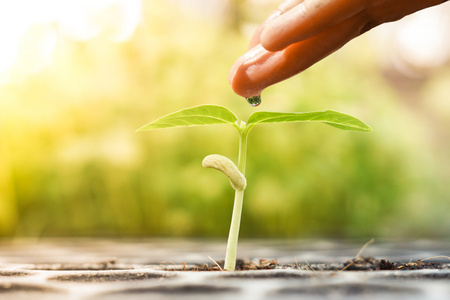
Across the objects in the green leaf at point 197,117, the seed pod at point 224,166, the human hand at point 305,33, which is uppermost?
the human hand at point 305,33

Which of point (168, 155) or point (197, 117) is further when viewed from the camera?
point (168, 155)

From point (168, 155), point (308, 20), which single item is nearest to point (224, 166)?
point (308, 20)

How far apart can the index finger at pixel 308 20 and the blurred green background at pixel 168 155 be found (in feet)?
2.45

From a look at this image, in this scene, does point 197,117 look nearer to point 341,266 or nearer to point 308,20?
point 308,20

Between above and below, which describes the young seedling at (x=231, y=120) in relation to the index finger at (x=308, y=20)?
below

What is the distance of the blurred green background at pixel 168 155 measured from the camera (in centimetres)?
113

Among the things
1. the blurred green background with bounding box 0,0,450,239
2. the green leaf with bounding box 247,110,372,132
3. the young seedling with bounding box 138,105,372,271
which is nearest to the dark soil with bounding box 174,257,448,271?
the young seedling with bounding box 138,105,372,271

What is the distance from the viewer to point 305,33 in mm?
375

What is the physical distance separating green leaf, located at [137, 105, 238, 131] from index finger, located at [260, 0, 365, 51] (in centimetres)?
8

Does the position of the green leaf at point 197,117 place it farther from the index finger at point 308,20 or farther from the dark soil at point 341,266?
the dark soil at point 341,266

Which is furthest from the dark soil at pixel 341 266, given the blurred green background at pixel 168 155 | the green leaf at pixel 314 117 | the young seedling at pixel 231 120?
the blurred green background at pixel 168 155

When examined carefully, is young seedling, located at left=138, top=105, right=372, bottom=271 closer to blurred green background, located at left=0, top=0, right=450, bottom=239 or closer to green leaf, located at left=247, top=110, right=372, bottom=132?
green leaf, located at left=247, top=110, right=372, bottom=132

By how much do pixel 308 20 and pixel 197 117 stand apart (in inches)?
5.8

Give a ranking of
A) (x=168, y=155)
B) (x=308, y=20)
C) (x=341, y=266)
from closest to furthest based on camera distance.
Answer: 1. (x=308, y=20)
2. (x=341, y=266)
3. (x=168, y=155)
